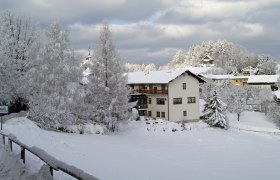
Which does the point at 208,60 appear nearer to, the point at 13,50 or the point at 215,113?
the point at 215,113

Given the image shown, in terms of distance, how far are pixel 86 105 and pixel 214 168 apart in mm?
19072

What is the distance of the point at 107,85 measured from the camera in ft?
137

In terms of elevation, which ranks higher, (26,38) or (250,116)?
(26,38)

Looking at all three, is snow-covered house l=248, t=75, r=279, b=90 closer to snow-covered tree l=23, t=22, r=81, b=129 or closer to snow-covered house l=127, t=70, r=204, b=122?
snow-covered house l=127, t=70, r=204, b=122

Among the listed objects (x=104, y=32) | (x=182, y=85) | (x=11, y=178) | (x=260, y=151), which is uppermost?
(x=104, y=32)

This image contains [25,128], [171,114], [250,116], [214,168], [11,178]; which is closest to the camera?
[11,178]

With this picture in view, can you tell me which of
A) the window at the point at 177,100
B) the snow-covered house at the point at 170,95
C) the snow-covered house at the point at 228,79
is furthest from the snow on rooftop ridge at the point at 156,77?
the snow-covered house at the point at 228,79

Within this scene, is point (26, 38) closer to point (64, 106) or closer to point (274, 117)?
point (64, 106)

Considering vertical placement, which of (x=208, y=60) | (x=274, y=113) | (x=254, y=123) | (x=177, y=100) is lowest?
A: (x=254, y=123)

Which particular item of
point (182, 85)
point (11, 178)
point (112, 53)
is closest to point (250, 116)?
point (182, 85)

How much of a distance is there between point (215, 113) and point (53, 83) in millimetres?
29681

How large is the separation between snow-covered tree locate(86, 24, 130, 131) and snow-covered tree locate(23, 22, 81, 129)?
3.74 metres

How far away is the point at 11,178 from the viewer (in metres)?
11.9

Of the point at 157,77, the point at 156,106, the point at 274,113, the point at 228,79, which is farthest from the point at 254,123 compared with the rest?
the point at 228,79
